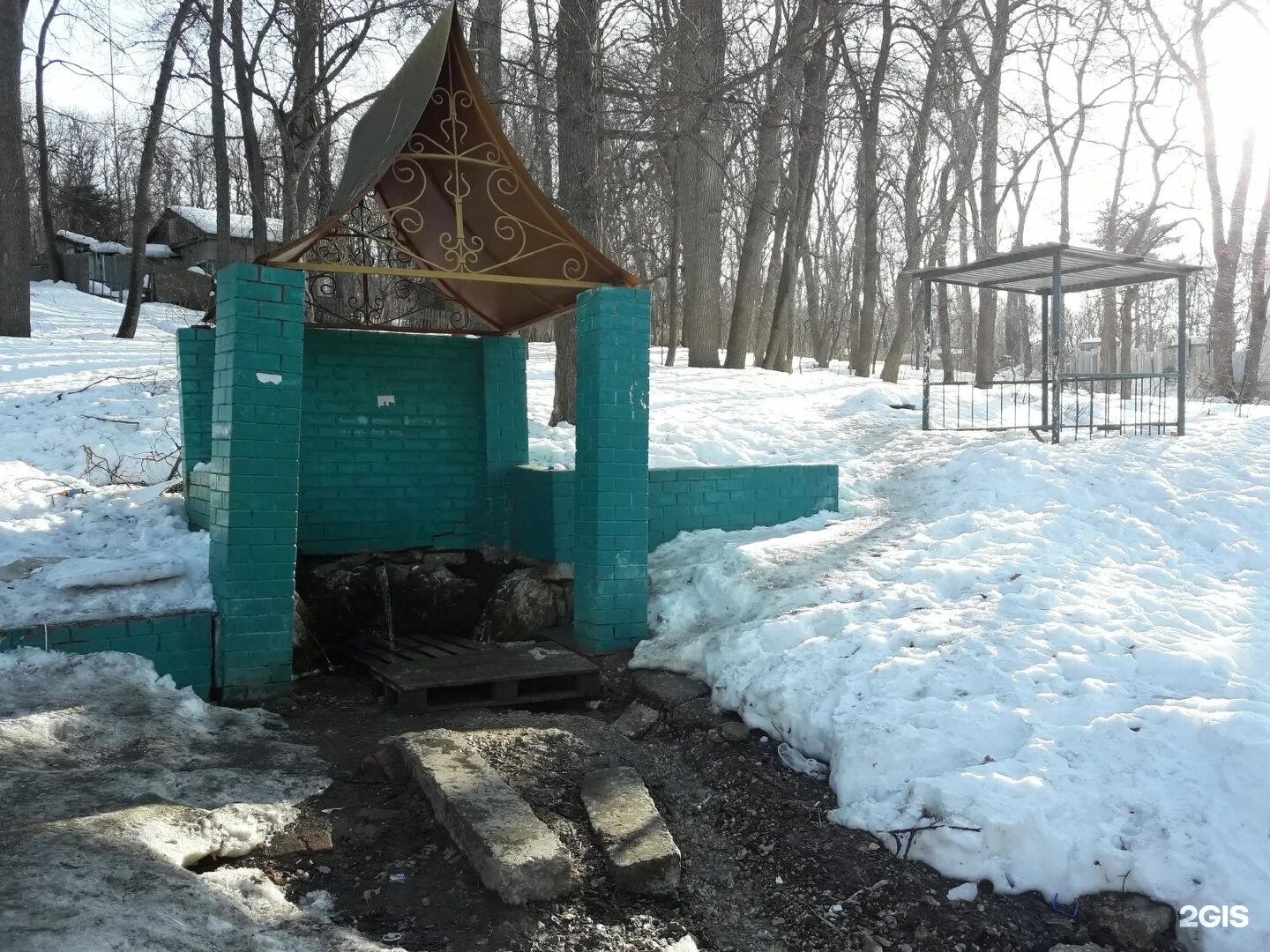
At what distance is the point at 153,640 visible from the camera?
5.45 meters

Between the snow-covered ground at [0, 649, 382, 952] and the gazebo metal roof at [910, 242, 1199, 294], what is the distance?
322 inches

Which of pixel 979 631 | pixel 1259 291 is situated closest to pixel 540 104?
pixel 979 631

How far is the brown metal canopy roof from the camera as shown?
→ 5.83 m

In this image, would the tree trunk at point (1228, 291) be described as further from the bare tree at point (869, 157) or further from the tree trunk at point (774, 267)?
the tree trunk at point (774, 267)

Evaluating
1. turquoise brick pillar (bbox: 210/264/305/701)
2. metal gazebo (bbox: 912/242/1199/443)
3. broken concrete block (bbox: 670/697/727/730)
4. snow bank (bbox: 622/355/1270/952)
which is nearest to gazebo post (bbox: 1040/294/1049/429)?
metal gazebo (bbox: 912/242/1199/443)

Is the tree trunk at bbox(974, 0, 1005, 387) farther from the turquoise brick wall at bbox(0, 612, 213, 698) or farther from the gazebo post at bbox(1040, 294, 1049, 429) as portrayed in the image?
the turquoise brick wall at bbox(0, 612, 213, 698)

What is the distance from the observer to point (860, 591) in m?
5.92

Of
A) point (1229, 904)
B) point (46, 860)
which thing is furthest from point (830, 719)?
point (46, 860)

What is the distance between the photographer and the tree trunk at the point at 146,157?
15362 millimetres

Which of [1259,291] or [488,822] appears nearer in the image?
[488,822]

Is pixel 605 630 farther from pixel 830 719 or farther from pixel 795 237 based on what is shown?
pixel 795 237

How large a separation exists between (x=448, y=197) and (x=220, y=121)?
11752 millimetres

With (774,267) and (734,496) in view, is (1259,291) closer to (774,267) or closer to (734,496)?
(774,267)

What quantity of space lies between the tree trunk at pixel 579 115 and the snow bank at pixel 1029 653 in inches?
95.0
